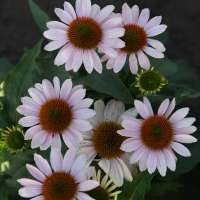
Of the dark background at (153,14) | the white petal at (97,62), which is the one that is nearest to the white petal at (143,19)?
the white petal at (97,62)

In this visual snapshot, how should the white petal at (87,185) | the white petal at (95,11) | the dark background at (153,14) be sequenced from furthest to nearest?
the dark background at (153,14) → the white petal at (95,11) → the white petal at (87,185)

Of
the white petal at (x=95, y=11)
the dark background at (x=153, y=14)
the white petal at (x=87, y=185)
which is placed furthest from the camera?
the dark background at (x=153, y=14)

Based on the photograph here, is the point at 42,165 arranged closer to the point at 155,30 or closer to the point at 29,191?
the point at 29,191

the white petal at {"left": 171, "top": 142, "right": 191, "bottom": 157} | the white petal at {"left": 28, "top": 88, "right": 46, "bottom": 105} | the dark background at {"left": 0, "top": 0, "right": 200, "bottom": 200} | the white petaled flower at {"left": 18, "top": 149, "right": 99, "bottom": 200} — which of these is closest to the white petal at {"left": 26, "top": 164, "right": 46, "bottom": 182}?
the white petaled flower at {"left": 18, "top": 149, "right": 99, "bottom": 200}

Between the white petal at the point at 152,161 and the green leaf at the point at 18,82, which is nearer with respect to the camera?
the white petal at the point at 152,161

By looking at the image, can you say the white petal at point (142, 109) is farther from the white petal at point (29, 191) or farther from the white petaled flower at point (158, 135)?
the white petal at point (29, 191)

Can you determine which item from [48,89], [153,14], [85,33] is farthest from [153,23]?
[153,14]

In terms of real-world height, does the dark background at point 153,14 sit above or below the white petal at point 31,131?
below

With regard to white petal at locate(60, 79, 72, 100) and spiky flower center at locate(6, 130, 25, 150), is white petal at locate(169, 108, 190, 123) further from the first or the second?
spiky flower center at locate(6, 130, 25, 150)
